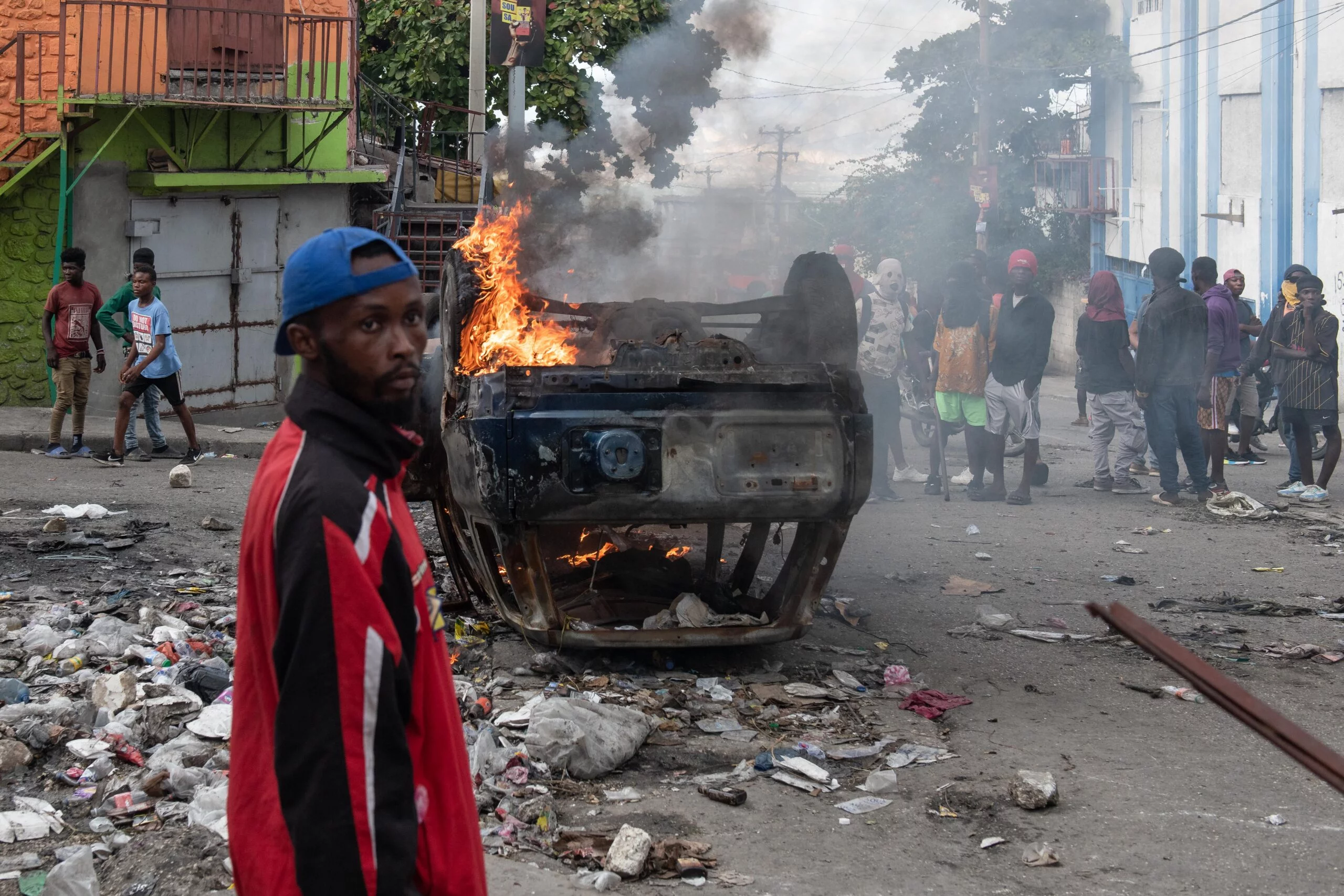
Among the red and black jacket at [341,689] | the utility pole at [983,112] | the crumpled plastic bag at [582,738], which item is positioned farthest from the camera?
the utility pole at [983,112]

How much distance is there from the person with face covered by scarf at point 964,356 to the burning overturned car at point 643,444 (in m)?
4.50

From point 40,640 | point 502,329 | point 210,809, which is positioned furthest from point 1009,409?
point 210,809

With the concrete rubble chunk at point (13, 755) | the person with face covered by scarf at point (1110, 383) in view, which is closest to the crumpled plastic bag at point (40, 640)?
the concrete rubble chunk at point (13, 755)

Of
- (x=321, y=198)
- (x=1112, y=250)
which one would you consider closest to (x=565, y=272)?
(x=321, y=198)

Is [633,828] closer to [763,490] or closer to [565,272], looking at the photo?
[763,490]

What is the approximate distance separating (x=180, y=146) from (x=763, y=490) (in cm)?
1119

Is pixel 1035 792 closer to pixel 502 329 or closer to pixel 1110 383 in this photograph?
pixel 502 329

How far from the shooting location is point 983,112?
2622cm

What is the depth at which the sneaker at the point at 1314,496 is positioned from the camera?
10367 mm

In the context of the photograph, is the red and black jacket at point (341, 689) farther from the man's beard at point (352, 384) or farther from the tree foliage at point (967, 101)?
the tree foliage at point (967, 101)

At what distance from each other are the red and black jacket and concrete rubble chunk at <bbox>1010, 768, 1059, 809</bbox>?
265 centimetres

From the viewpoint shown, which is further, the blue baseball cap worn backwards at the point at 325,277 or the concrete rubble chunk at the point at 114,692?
the concrete rubble chunk at the point at 114,692

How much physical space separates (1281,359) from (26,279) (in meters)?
11.7

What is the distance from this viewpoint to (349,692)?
1.96m
